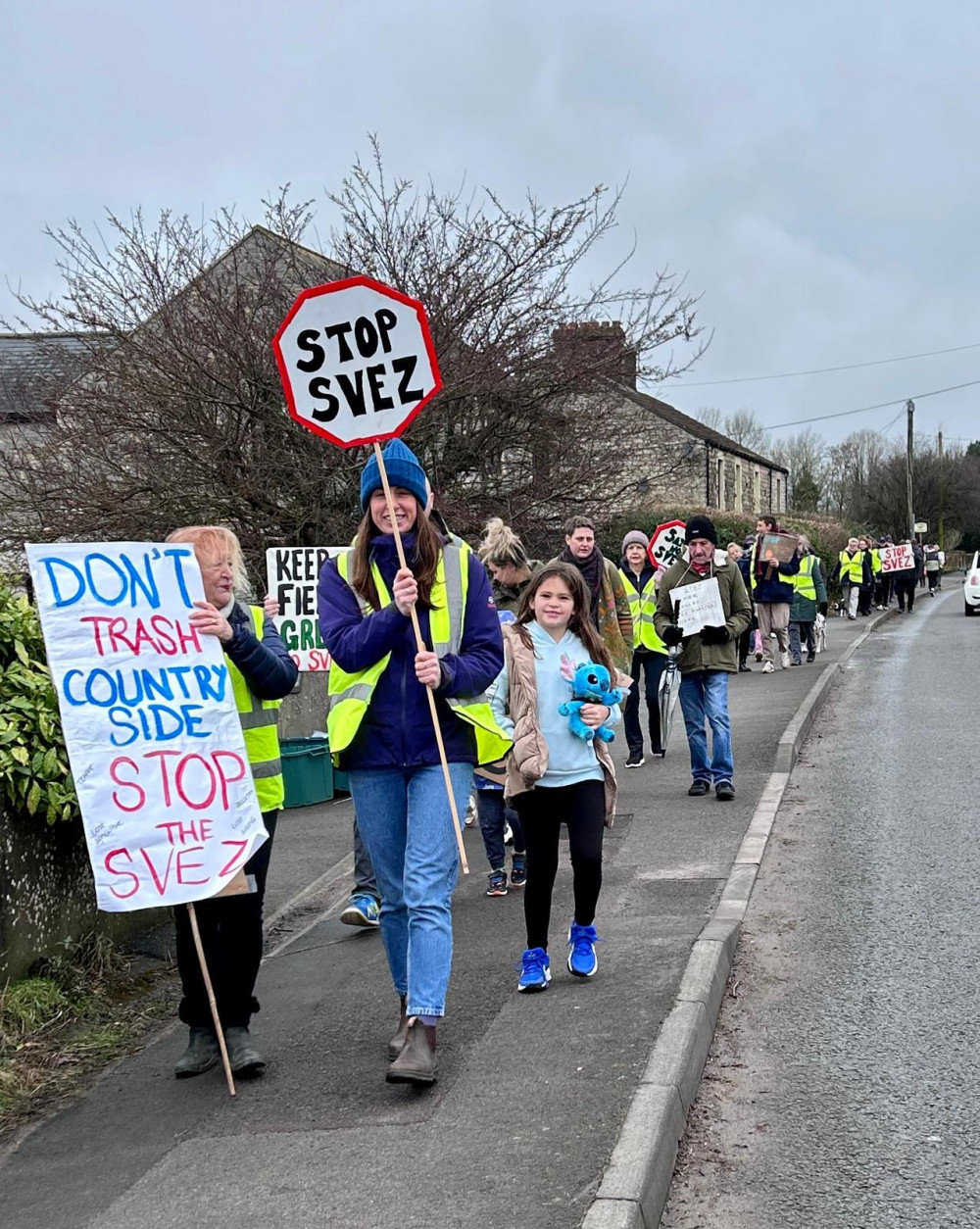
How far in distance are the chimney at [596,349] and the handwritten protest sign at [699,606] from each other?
5.42 meters

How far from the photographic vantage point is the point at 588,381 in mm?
15000

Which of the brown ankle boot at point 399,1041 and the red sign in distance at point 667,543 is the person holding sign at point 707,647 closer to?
the brown ankle boot at point 399,1041

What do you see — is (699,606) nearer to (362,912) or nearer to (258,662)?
(362,912)

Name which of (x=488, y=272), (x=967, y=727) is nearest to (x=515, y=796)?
(x=967, y=727)

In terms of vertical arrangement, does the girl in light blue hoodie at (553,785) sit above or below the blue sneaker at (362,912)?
above

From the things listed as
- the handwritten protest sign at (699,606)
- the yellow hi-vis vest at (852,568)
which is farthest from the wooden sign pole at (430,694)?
the yellow hi-vis vest at (852,568)

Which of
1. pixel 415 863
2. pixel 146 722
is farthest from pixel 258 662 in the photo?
pixel 415 863

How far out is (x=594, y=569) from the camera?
937 centimetres

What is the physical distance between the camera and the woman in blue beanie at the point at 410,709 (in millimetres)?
4621

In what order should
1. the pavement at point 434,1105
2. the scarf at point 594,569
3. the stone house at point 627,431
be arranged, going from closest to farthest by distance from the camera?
the pavement at point 434,1105 → the scarf at point 594,569 → the stone house at point 627,431

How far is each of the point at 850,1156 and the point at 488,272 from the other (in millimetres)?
12014

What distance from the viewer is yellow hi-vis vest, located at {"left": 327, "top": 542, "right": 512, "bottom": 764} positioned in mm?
4723

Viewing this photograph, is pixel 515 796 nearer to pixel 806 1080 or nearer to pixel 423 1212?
pixel 806 1080

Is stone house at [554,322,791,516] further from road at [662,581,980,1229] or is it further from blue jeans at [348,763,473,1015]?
blue jeans at [348,763,473,1015]
